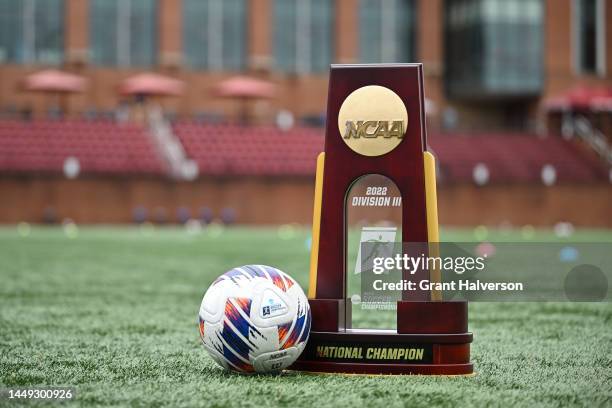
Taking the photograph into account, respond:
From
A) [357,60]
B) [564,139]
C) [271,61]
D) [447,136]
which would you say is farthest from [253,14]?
[564,139]

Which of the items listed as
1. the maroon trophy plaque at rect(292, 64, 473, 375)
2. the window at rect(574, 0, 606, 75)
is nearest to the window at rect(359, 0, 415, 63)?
the window at rect(574, 0, 606, 75)

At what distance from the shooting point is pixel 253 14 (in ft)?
151

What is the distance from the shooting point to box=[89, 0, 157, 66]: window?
44531mm

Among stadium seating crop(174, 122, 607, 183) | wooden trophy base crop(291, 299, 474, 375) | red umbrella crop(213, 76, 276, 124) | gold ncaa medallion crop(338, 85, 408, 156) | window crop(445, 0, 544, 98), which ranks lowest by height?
stadium seating crop(174, 122, 607, 183)

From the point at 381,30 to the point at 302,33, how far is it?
144 inches

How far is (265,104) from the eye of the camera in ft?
155

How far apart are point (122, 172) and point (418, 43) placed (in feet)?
63.3

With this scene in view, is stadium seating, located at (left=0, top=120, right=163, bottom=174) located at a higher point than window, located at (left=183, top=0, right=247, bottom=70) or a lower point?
lower

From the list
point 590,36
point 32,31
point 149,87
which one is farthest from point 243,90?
point 590,36

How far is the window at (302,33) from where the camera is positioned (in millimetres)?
46750

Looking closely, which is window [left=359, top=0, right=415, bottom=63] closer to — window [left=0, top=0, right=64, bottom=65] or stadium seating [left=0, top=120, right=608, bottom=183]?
stadium seating [left=0, top=120, right=608, bottom=183]

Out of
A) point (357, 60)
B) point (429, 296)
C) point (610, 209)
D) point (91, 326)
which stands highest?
point (357, 60)

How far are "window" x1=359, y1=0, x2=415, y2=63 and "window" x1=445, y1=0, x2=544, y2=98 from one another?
8.73 ft

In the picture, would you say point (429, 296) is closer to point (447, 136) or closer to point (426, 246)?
point (426, 246)
